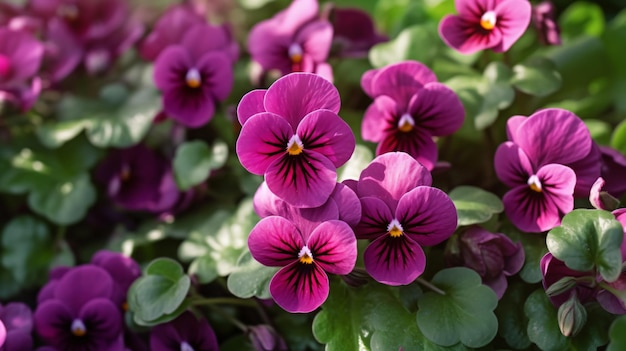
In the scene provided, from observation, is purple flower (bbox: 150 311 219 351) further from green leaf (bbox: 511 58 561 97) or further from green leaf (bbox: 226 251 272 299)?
green leaf (bbox: 511 58 561 97)

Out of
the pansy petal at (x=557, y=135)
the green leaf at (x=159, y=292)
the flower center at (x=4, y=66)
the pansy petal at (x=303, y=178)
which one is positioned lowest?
the green leaf at (x=159, y=292)

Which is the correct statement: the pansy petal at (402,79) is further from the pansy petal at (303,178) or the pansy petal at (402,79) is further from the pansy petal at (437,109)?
the pansy petal at (303,178)

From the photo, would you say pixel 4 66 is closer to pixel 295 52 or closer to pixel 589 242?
pixel 295 52

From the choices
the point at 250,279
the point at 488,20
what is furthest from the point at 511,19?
the point at 250,279

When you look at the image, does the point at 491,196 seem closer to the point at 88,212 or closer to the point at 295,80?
the point at 295,80

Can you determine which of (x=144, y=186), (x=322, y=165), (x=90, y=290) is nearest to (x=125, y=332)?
(x=90, y=290)

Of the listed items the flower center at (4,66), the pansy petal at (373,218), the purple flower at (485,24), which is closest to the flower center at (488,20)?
the purple flower at (485,24)

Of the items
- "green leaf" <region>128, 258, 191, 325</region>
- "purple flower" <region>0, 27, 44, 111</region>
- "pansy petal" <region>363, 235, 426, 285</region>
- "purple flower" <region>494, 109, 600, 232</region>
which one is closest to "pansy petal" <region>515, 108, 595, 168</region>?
"purple flower" <region>494, 109, 600, 232</region>
